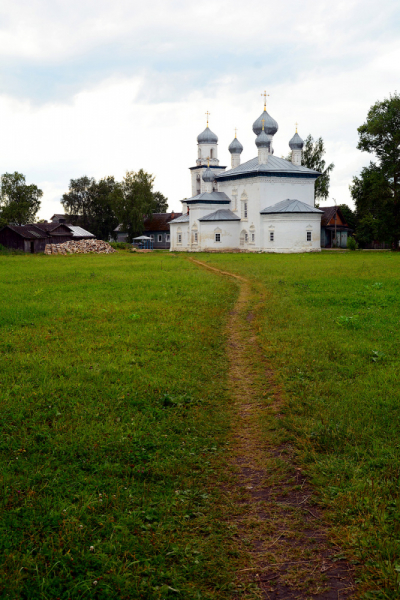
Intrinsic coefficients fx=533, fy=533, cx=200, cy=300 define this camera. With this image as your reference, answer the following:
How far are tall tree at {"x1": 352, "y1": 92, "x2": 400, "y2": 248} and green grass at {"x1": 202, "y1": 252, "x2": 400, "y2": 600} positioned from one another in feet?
115

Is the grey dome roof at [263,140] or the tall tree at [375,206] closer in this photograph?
the tall tree at [375,206]

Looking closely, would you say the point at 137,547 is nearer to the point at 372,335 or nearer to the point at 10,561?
the point at 10,561

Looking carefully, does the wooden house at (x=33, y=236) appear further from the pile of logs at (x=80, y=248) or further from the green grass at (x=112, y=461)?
the green grass at (x=112, y=461)

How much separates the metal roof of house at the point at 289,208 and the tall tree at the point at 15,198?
42104 millimetres

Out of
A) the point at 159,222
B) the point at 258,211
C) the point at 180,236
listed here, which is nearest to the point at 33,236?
the point at 180,236

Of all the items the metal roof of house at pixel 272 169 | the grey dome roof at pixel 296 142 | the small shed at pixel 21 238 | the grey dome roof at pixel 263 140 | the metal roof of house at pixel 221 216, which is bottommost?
the small shed at pixel 21 238

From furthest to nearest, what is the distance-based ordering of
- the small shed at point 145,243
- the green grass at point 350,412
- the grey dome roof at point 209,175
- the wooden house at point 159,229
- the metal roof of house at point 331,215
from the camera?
the wooden house at point 159,229 → the small shed at point 145,243 → the metal roof of house at point 331,215 → the grey dome roof at point 209,175 → the green grass at point 350,412

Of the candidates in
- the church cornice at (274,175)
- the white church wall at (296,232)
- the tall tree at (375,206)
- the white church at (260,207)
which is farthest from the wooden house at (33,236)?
the tall tree at (375,206)

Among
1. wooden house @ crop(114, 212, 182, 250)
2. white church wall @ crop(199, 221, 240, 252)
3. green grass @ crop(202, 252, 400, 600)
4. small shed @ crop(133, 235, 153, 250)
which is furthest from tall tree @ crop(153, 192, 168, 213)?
green grass @ crop(202, 252, 400, 600)

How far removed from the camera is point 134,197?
2921 inches

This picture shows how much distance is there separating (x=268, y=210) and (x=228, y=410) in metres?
46.5

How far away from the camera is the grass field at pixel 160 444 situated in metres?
4.02

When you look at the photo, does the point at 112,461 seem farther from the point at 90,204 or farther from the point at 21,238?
the point at 90,204

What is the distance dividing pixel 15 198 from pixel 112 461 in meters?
81.1
